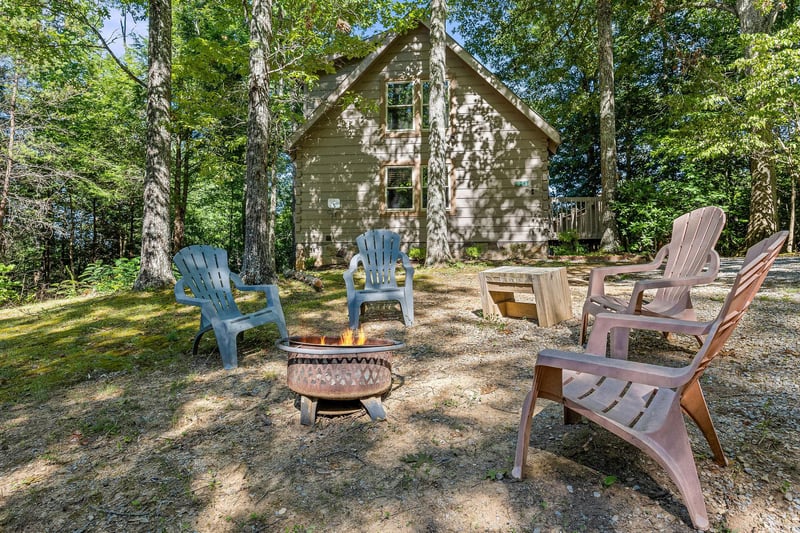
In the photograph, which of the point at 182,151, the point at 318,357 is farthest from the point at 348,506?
the point at 182,151

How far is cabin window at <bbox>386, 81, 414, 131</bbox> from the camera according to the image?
37.6ft

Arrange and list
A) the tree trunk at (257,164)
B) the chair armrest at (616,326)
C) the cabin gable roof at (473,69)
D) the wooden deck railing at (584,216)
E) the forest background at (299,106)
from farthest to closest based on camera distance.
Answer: the wooden deck railing at (584,216) → the cabin gable roof at (473,69) → the forest background at (299,106) → the tree trunk at (257,164) → the chair armrest at (616,326)

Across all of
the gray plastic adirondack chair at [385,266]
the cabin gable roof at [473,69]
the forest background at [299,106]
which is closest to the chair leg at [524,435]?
the gray plastic adirondack chair at [385,266]

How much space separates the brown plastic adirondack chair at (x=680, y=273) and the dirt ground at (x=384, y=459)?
0.46m

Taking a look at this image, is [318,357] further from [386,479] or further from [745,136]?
[745,136]

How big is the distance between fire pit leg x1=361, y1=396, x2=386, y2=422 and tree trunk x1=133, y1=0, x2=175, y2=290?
237 inches

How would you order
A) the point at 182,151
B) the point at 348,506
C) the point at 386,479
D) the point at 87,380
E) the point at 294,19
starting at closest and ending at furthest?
1. the point at 348,506
2. the point at 386,479
3. the point at 87,380
4. the point at 294,19
5. the point at 182,151

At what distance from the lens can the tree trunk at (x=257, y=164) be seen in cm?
670

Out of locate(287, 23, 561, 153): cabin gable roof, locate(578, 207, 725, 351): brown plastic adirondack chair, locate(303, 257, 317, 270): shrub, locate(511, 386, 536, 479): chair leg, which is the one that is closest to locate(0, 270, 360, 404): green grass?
locate(511, 386, 536, 479): chair leg

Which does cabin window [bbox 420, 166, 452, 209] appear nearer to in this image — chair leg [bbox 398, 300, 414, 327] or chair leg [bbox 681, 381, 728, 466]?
chair leg [bbox 398, 300, 414, 327]

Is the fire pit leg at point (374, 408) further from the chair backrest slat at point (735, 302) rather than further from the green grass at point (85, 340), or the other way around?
the green grass at point (85, 340)

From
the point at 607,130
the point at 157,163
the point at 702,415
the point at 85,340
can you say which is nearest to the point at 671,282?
the point at 702,415

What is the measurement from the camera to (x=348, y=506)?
1.71 meters

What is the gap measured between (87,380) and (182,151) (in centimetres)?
1472
